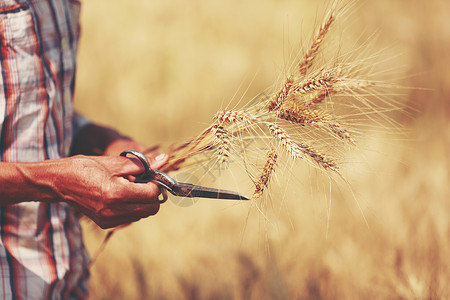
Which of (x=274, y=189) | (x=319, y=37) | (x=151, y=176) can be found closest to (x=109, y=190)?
(x=151, y=176)

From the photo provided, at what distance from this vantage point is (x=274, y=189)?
2221mm

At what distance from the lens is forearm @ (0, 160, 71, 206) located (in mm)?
1062

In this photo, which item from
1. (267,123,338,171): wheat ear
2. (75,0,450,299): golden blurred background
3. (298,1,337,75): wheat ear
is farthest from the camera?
(75,0,450,299): golden blurred background

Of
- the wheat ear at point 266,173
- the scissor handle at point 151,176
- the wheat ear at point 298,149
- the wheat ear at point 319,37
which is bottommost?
the scissor handle at point 151,176

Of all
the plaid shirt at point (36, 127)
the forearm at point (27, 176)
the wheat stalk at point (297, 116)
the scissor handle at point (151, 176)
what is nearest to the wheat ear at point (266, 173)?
the wheat stalk at point (297, 116)

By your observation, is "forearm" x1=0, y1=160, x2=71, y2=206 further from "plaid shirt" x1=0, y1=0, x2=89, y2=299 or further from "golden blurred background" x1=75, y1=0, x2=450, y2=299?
"golden blurred background" x1=75, y1=0, x2=450, y2=299

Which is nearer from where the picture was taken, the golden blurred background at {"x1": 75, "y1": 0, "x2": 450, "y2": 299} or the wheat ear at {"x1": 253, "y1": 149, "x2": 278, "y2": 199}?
the wheat ear at {"x1": 253, "y1": 149, "x2": 278, "y2": 199}

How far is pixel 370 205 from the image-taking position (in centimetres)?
229

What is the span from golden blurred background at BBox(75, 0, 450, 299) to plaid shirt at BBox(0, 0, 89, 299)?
488mm

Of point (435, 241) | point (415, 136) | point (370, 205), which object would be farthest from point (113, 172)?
point (415, 136)

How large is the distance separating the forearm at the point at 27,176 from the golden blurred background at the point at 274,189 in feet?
1.31

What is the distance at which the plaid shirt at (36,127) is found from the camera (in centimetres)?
117

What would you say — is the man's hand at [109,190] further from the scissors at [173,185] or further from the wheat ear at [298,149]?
the wheat ear at [298,149]

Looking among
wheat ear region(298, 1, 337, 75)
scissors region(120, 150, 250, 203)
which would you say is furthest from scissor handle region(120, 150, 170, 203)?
wheat ear region(298, 1, 337, 75)
